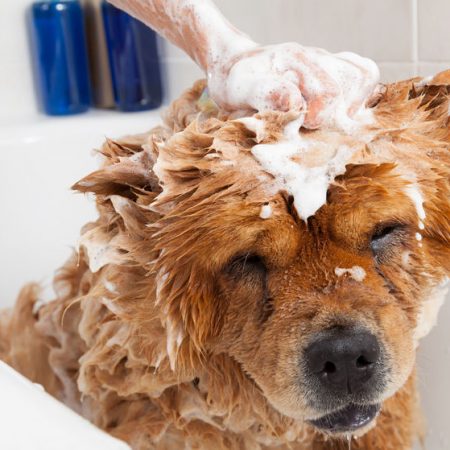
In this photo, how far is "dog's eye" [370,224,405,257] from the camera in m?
1.03

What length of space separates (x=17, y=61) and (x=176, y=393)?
4.94 ft

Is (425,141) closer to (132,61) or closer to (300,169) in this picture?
(300,169)

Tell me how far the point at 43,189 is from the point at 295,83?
1.23 meters

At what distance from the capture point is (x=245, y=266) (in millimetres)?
1031

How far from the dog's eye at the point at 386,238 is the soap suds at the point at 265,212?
0.49 feet

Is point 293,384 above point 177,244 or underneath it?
underneath

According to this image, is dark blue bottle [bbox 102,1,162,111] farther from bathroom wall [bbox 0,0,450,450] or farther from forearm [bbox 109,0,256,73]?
forearm [bbox 109,0,256,73]

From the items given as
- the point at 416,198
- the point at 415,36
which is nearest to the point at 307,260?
the point at 416,198

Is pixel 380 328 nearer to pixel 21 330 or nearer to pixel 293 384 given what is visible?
pixel 293 384

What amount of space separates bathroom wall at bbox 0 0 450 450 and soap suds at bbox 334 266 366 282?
1.57ft

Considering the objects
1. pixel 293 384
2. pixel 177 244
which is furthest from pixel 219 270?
pixel 293 384

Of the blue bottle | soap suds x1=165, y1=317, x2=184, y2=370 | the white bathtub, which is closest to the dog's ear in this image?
soap suds x1=165, y1=317, x2=184, y2=370

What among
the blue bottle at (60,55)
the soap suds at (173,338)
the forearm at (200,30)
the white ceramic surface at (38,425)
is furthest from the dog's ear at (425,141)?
the blue bottle at (60,55)

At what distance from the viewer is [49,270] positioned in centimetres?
212
